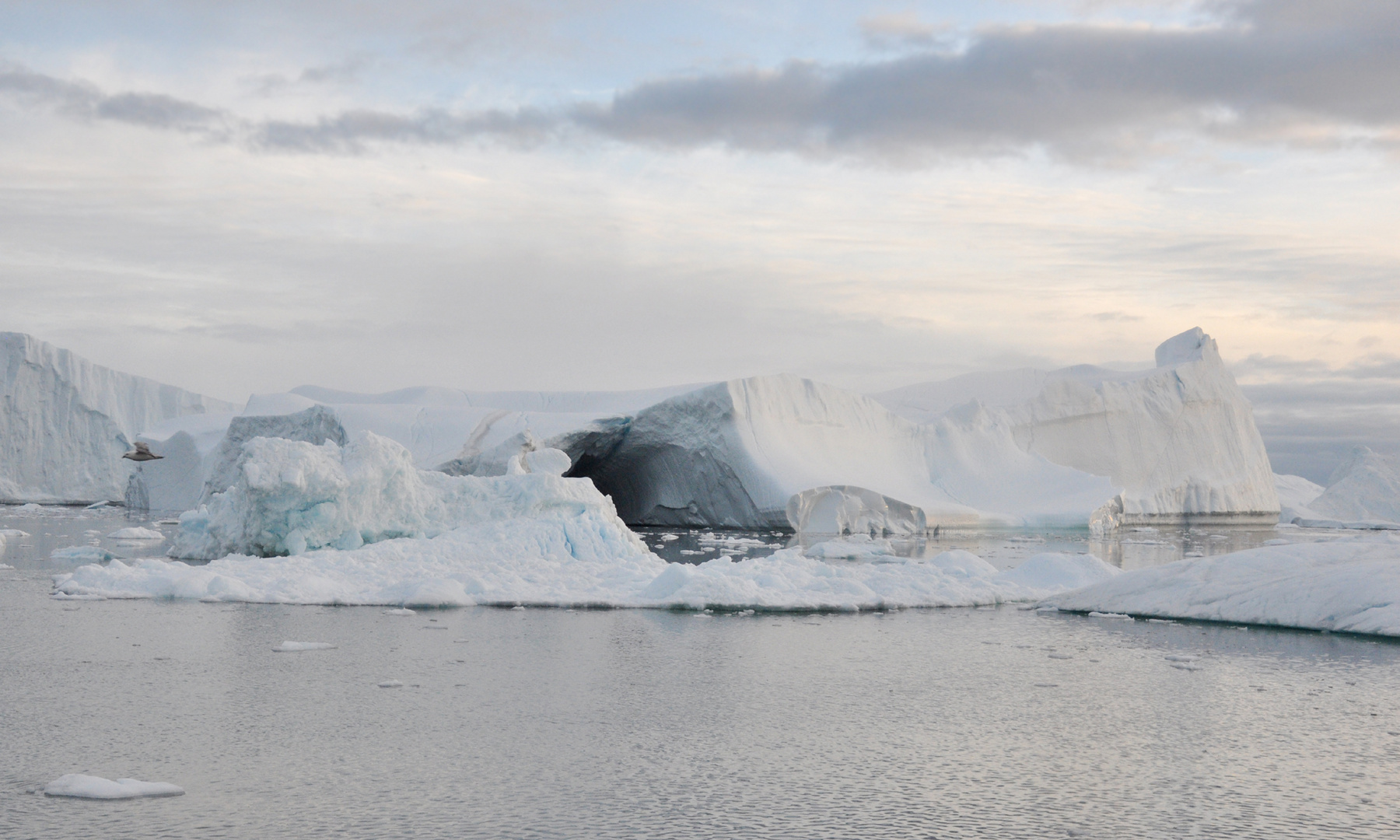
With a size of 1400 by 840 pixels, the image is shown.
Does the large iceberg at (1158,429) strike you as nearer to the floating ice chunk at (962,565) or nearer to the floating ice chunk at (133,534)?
the floating ice chunk at (962,565)

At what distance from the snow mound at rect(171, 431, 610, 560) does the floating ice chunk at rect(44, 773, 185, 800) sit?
826 cm

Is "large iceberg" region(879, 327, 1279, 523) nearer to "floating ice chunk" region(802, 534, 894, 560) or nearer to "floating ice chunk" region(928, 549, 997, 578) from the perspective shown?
"floating ice chunk" region(802, 534, 894, 560)

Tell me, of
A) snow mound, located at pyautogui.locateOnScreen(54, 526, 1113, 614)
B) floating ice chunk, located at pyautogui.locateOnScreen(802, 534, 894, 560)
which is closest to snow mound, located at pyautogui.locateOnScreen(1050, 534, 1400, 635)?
snow mound, located at pyautogui.locateOnScreen(54, 526, 1113, 614)

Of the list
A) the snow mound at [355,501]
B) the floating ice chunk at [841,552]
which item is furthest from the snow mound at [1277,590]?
the snow mound at [355,501]

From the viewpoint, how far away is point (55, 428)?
4266cm

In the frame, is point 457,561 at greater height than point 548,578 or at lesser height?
greater

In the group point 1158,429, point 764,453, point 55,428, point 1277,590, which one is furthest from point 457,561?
point 55,428

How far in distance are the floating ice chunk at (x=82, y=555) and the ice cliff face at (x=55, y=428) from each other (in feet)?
98.5

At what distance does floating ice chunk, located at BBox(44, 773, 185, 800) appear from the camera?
12.2 feet

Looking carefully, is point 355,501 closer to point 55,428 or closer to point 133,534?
point 133,534

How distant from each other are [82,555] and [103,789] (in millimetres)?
10882

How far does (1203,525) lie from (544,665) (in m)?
29.2

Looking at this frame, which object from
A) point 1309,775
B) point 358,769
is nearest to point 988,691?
point 1309,775

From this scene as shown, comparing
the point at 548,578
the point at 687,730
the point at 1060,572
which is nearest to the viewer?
the point at 687,730
